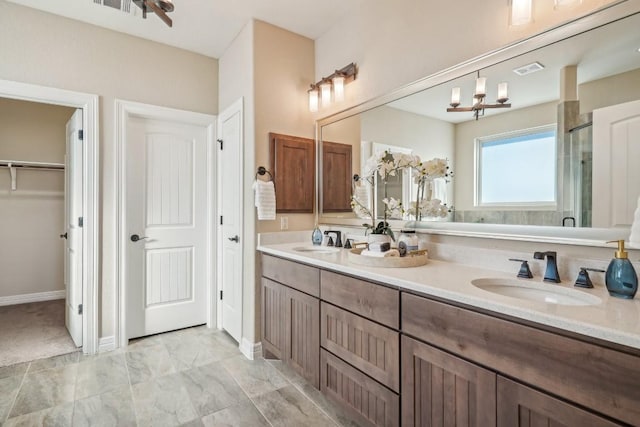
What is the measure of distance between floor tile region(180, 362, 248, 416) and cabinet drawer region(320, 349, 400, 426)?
62cm

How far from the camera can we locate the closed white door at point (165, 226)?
9.73 feet

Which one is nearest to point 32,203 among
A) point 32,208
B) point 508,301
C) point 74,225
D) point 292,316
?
point 32,208

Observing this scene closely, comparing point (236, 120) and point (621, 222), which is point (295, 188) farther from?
point (621, 222)

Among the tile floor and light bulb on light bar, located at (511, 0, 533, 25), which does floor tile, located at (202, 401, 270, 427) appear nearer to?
the tile floor

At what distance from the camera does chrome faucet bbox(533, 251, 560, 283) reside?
139 centimetres

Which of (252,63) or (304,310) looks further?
(252,63)

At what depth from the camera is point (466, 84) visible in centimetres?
Result: 181

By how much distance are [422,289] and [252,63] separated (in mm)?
2217

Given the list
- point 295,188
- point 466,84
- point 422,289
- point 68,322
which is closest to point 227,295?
point 295,188

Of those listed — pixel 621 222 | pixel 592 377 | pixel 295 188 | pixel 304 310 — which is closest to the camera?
pixel 592 377

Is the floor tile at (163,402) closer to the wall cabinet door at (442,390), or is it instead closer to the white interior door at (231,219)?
the white interior door at (231,219)

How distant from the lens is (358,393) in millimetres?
1683

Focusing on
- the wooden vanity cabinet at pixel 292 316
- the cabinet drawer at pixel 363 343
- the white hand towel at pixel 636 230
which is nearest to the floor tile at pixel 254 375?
the wooden vanity cabinet at pixel 292 316

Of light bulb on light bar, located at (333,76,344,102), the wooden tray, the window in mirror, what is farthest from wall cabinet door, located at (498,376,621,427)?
light bulb on light bar, located at (333,76,344,102)
